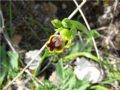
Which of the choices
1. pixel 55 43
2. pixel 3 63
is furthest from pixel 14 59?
pixel 55 43

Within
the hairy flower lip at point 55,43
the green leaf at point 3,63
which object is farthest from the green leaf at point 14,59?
the hairy flower lip at point 55,43

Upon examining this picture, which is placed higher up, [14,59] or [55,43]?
[14,59]

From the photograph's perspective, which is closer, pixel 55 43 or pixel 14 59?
pixel 55 43

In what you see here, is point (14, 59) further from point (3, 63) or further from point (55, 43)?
point (55, 43)

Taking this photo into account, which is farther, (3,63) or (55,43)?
(3,63)

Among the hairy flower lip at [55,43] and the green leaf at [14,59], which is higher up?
the green leaf at [14,59]

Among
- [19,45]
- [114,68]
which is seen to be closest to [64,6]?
[19,45]

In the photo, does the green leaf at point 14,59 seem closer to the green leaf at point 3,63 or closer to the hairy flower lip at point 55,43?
the green leaf at point 3,63

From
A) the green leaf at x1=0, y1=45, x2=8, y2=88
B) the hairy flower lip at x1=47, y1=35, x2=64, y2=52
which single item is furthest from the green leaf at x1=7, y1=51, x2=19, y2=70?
the hairy flower lip at x1=47, y1=35, x2=64, y2=52
